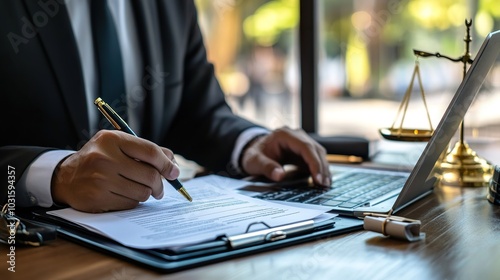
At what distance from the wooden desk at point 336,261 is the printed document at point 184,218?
1.9 inches

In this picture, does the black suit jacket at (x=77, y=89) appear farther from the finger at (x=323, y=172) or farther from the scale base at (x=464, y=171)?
the scale base at (x=464, y=171)

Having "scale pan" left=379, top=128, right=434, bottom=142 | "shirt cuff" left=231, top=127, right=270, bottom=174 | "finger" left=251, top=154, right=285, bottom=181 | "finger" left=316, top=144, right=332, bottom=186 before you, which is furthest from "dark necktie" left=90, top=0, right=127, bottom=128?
"scale pan" left=379, top=128, right=434, bottom=142

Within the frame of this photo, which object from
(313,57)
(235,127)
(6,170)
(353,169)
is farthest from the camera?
(313,57)

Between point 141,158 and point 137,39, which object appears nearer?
point 141,158

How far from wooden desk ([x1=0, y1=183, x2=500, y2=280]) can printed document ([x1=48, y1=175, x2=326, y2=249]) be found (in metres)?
0.05

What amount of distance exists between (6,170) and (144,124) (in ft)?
2.08

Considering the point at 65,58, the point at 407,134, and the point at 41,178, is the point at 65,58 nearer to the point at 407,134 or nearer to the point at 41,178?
the point at 41,178

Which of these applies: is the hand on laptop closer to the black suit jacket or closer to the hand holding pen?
the black suit jacket

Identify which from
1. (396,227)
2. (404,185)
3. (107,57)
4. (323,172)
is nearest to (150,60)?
(107,57)

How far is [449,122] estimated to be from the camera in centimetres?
99

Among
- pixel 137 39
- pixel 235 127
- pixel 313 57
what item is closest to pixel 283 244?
pixel 235 127

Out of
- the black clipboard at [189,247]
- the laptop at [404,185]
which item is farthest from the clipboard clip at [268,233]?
the laptop at [404,185]

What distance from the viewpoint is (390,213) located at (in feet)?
3.05

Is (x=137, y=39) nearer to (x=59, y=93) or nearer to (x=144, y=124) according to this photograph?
(x=144, y=124)
